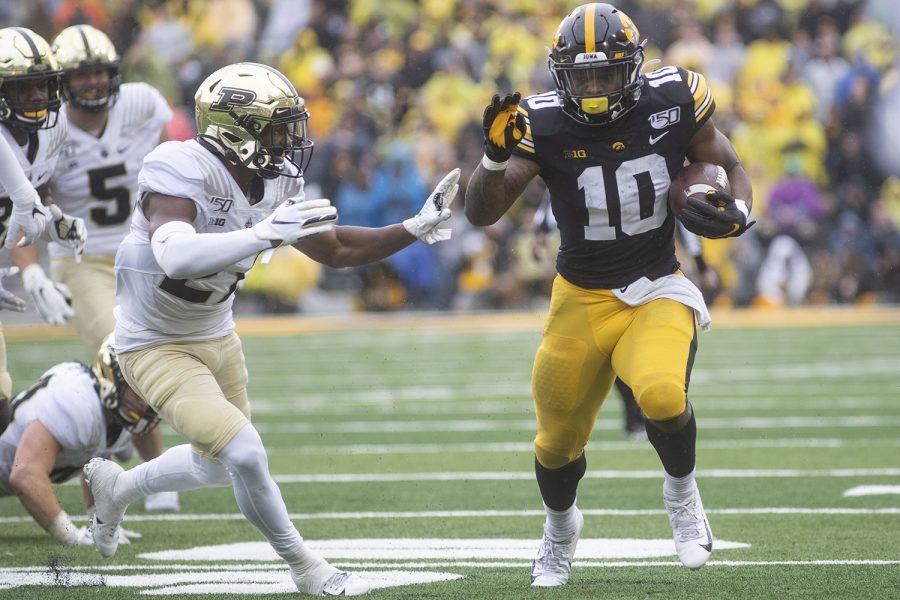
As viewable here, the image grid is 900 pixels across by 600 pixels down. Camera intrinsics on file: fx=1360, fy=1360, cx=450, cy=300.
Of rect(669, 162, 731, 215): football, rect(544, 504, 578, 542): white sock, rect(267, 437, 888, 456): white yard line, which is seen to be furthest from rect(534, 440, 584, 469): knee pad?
rect(267, 437, 888, 456): white yard line

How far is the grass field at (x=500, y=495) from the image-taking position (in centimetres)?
410

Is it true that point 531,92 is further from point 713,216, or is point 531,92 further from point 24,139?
point 713,216

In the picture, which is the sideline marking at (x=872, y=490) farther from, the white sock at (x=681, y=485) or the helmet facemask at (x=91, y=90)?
the helmet facemask at (x=91, y=90)

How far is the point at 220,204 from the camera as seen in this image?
3924 millimetres

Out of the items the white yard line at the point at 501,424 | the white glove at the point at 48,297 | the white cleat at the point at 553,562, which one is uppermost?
the white glove at the point at 48,297

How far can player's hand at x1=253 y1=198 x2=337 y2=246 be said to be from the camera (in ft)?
11.6

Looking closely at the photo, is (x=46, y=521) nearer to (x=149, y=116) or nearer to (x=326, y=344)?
(x=149, y=116)

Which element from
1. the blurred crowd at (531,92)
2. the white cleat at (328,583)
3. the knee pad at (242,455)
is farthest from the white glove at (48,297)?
the blurred crowd at (531,92)

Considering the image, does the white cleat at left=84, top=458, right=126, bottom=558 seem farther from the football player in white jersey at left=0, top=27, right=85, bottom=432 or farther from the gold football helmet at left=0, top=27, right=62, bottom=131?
the gold football helmet at left=0, top=27, right=62, bottom=131

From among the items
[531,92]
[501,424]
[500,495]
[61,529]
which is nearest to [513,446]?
[501,424]

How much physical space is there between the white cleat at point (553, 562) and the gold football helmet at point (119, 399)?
163 cm

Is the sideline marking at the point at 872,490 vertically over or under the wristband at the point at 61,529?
under

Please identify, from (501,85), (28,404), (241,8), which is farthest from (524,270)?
(28,404)

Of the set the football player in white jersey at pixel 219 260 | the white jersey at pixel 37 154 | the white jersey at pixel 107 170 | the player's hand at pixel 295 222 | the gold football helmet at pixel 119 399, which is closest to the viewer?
the player's hand at pixel 295 222
